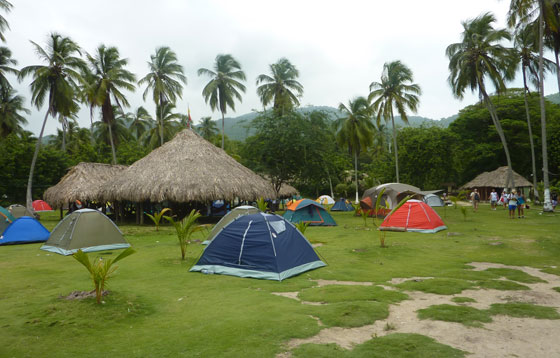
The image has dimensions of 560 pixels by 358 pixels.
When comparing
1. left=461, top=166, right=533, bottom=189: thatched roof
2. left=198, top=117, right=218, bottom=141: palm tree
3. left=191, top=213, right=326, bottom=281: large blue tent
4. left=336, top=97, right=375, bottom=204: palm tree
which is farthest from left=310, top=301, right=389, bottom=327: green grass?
left=198, top=117, right=218, bottom=141: palm tree

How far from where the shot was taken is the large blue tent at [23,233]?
13.5m

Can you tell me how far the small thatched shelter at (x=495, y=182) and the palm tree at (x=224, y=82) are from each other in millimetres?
26172

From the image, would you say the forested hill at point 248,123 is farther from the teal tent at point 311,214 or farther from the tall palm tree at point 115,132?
the tall palm tree at point 115,132


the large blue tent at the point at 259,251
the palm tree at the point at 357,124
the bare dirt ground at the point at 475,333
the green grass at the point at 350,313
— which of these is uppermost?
the palm tree at the point at 357,124

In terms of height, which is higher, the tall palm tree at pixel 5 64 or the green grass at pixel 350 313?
the tall palm tree at pixel 5 64

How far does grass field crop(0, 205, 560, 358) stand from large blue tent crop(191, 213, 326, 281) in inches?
11.1

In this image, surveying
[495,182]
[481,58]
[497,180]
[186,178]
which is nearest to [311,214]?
[186,178]

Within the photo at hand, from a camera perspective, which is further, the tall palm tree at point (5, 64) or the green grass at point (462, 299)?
the tall palm tree at point (5, 64)

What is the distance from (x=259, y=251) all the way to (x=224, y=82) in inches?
1147

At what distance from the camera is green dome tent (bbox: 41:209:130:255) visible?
11188 millimetres

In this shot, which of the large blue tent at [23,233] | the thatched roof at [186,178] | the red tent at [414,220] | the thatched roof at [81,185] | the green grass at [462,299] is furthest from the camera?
the thatched roof at [81,185]

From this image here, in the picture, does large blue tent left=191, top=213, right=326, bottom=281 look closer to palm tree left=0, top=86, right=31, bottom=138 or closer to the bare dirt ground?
the bare dirt ground

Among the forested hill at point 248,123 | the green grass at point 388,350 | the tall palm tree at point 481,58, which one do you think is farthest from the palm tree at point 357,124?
the green grass at point 388,350

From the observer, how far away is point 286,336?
4.48m
